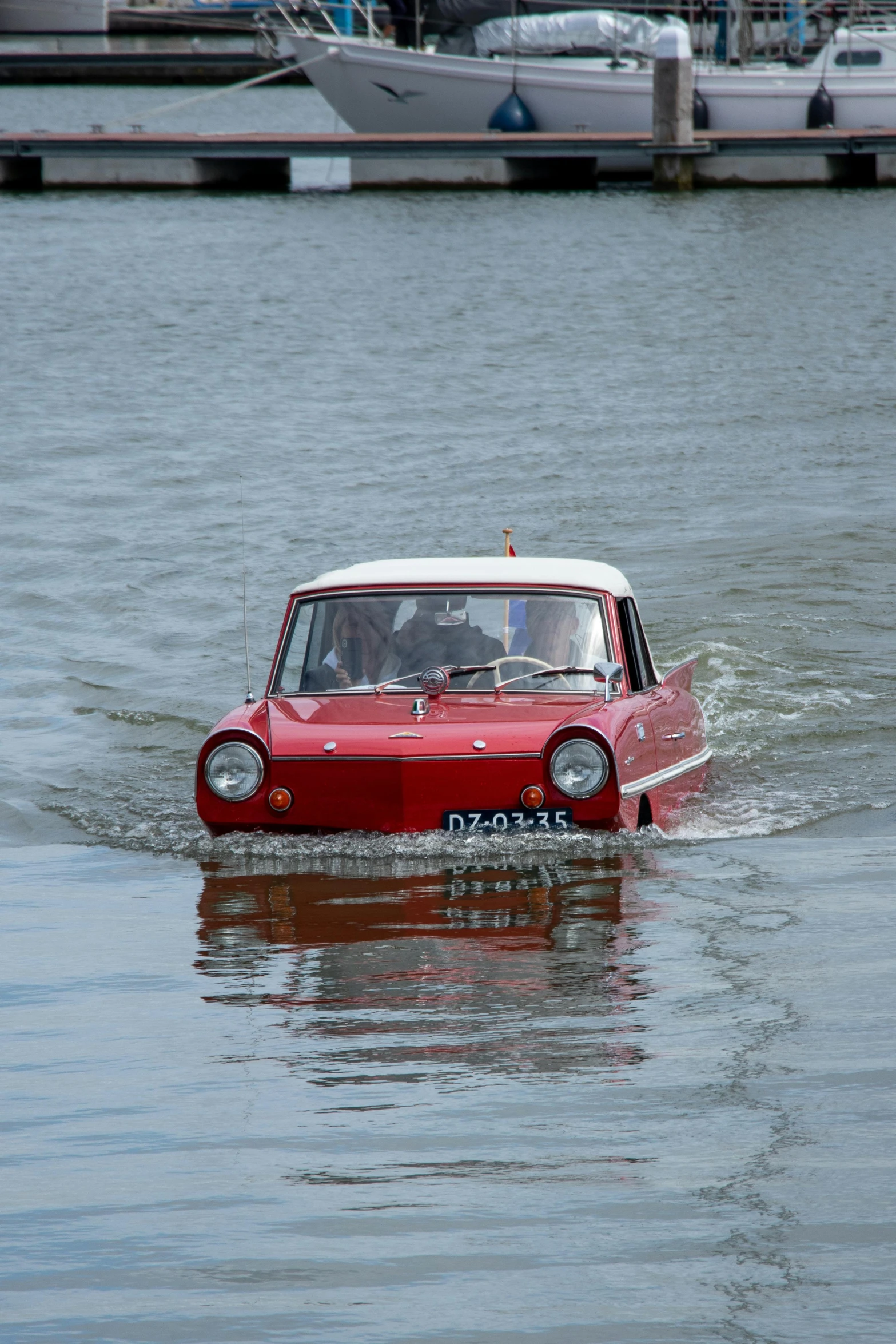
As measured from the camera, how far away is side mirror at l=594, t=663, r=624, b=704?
8.56 m

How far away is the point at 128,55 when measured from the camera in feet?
249

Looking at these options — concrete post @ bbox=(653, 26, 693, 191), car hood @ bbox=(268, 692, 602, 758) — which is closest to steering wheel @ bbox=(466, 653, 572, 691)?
car hood @ bbox=(268, 692, 602, 758)

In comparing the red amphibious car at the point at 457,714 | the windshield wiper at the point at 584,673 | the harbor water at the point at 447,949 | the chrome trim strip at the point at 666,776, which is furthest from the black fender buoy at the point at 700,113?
the windshield wiper at the point at 584,673

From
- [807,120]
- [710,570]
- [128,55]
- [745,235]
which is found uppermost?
[128,55]

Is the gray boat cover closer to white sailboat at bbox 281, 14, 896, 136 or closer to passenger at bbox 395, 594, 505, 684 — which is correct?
white sailboat at bbox 281, 14, 896, 136

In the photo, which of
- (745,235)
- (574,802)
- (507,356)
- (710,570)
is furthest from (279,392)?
(574,802)

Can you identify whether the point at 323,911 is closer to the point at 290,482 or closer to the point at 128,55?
the point at 290,482

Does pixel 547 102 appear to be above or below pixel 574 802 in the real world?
above

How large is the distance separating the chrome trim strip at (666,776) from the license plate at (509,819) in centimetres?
28

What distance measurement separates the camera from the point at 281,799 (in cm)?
805

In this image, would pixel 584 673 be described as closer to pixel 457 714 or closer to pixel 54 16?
pixel 457 714

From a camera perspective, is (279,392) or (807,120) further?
(807,120)

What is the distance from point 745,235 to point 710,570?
23192 millimetres

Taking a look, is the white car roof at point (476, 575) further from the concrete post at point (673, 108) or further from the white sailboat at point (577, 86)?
the white sailboat at point (577, 86)
